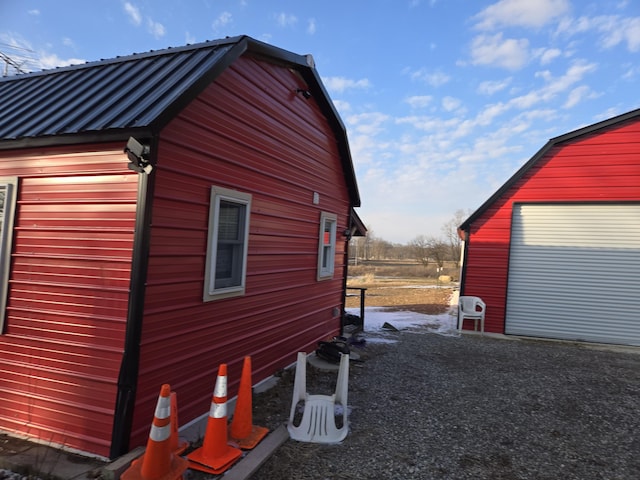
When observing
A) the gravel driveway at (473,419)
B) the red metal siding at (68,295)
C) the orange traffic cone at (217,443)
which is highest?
the red metal siding at (68,295)

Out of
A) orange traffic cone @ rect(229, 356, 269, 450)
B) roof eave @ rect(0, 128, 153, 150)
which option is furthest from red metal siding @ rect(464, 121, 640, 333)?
roof eave @ rect(0, 128, 153, 150)

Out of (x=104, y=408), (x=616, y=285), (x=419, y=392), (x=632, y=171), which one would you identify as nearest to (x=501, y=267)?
(x=616, y=285)

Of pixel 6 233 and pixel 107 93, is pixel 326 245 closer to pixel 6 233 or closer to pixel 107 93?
pixel 107 93

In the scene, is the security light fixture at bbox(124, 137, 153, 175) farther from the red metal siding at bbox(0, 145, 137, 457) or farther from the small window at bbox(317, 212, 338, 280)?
the small window at bbox(317, 212, 338, 280)

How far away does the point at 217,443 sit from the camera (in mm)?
3432

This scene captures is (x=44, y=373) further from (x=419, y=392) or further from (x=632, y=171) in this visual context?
(x=632, y=171)

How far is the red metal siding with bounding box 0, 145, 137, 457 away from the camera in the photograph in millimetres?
3393

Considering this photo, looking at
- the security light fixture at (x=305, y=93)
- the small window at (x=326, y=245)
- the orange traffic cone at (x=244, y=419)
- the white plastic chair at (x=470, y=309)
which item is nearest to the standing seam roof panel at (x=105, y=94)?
the security light fixture at (x=305, y=93)

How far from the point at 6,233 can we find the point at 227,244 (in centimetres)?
222

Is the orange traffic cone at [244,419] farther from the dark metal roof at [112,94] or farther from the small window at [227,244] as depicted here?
the dark metal roof at [112,94]

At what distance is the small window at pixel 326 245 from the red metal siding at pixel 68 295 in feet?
15.1

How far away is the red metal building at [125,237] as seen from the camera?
3.39 m

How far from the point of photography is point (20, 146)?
12.4 ft

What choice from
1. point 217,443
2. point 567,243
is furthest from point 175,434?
point 567,243
